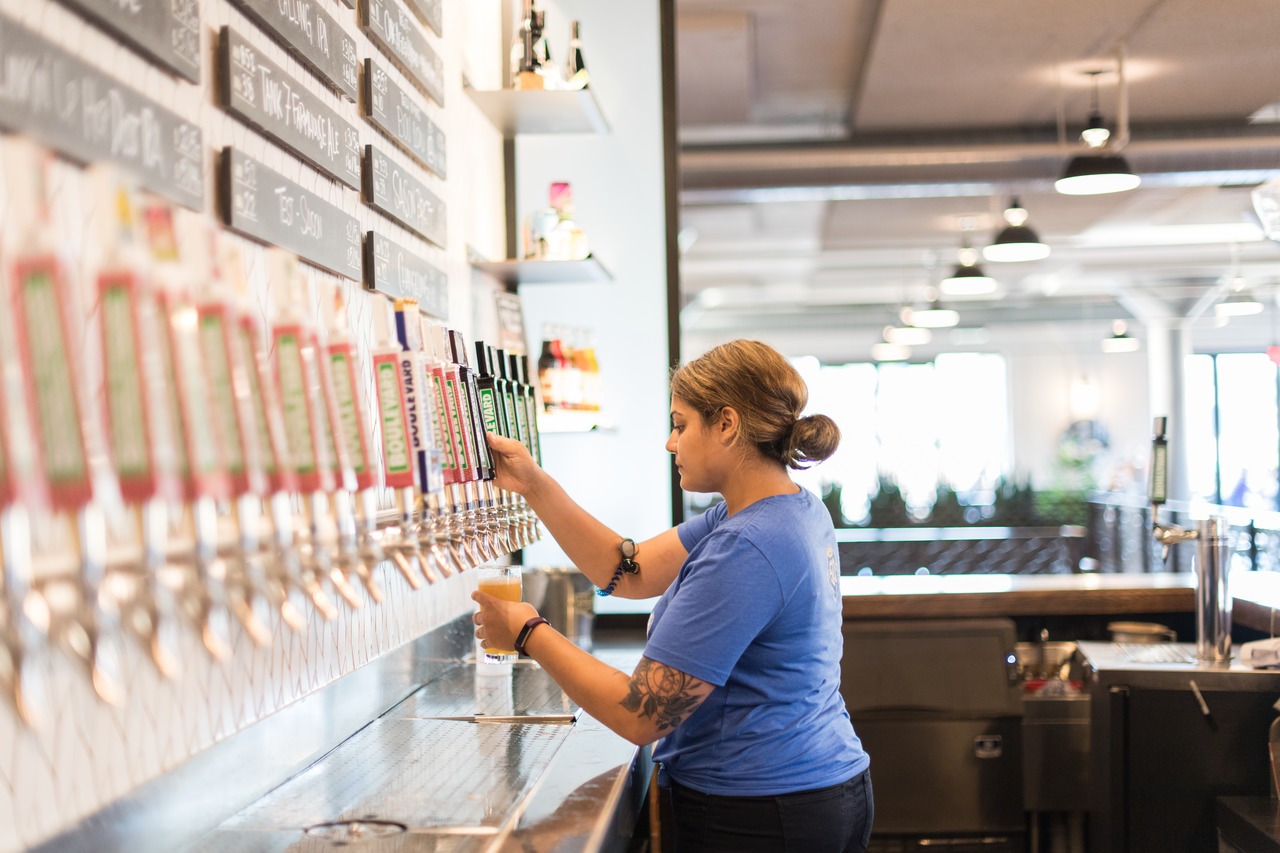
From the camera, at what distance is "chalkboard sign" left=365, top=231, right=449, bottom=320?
2455mm

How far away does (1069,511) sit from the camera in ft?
37.1

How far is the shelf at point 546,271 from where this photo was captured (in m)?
3.26

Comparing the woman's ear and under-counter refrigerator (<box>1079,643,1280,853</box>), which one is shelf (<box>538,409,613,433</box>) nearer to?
the woman's ear

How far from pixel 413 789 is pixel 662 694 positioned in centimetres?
41

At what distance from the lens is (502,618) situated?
78.6 inches

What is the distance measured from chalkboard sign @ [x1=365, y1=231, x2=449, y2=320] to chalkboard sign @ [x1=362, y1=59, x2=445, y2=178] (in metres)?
0.23

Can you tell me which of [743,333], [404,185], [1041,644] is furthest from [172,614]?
[743,333]

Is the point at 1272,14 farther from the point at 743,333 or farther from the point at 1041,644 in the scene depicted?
the point at 743,333

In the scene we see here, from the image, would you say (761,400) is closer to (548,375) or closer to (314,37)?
(314,37)

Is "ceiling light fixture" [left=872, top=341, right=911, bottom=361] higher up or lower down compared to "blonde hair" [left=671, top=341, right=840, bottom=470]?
higher up

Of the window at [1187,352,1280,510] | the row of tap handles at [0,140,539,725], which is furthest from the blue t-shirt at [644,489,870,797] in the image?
the window at [1187,352,1280,510]

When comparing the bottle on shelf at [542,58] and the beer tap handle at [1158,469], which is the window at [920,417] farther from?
the bottle on shelf at [542,58]

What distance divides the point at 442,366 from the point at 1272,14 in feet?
17.2

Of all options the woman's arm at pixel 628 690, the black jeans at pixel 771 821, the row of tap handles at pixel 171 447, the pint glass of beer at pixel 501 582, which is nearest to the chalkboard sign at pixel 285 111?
the row of tap handles at pixel 171 447
